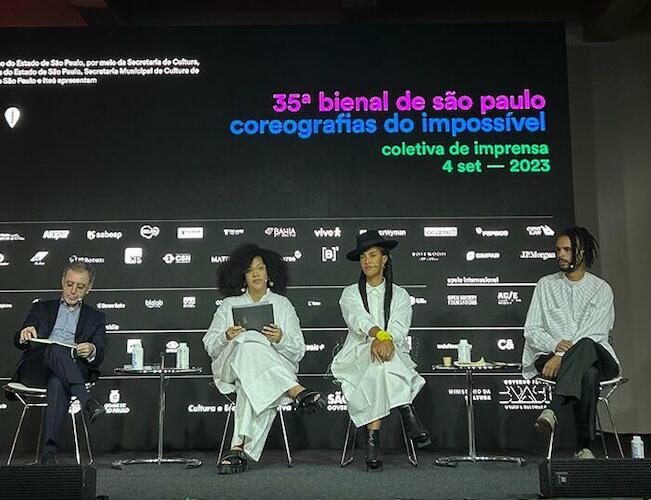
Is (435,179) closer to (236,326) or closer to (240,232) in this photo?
(240,232)

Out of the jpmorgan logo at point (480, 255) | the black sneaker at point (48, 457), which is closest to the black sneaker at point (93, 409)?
the black sneaker at point (48, 457)

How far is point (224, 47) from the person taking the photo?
6367mm

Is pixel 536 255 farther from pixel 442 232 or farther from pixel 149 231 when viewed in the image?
pixel 149 231

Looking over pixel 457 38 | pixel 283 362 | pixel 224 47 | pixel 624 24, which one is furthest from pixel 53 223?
pixel 624 24

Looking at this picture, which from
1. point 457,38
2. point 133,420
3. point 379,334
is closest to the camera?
point 379,334

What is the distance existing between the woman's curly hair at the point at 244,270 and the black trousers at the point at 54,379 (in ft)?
3.74

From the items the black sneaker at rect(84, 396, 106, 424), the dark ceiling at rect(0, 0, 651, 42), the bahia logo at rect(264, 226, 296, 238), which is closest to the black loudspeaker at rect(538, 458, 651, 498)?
the black sneaker at rect(84, 396, 106, 424)

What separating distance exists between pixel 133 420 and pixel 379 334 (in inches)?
88.0

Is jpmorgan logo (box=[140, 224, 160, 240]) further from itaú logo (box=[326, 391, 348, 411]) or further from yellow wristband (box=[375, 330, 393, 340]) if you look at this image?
yellow wristband (box=[375, 330, 393, 340])

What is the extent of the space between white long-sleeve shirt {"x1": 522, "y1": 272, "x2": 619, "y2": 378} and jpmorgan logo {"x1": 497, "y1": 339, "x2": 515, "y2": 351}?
1.02m

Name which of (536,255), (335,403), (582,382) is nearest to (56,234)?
(335,403)

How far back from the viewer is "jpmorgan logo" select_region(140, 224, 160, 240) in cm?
614

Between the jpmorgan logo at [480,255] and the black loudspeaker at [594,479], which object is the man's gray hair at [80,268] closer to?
the jpmorgan logo at [480,255]

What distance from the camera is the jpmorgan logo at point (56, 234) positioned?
20.0 feet
